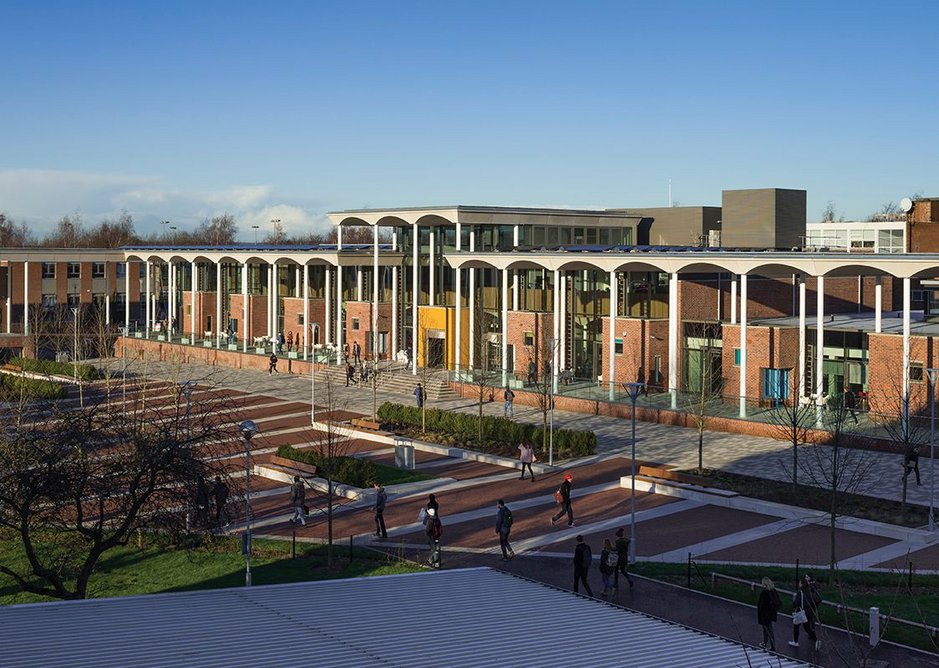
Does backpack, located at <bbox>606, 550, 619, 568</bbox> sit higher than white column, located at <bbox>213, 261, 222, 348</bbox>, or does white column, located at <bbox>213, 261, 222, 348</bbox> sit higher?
white column, located at <bbox>213, 261, 222, 348</bbox>

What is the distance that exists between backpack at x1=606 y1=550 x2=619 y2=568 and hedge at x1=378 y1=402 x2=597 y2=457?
47.2 ft

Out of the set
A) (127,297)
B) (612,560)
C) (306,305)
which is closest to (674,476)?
(612,560)

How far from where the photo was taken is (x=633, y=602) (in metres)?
21.8

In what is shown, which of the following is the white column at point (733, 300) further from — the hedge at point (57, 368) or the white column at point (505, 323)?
the hedge at point (57, 368)

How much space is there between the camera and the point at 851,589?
22594 millimetres

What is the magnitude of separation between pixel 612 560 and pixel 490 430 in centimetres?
1708

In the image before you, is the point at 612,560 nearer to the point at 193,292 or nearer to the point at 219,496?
the point at 219,496

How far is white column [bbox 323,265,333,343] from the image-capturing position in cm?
6500

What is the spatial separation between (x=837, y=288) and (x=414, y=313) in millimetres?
21361

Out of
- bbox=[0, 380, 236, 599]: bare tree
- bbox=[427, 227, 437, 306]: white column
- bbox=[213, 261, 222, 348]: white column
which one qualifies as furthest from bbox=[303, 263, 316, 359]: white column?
bbox=[0, 380, 236, 599]: bare tree

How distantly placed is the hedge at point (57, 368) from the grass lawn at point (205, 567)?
108 feet

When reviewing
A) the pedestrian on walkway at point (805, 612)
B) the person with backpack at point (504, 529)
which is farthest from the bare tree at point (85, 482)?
the pedestrian on walkway at point (805, 612)

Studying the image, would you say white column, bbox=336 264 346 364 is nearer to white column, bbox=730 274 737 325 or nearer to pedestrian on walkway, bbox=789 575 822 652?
white column, bbox=730 274 737 325

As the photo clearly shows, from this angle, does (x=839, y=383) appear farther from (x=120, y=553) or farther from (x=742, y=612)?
(x=120, y=553)
